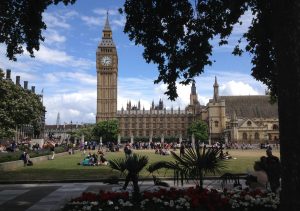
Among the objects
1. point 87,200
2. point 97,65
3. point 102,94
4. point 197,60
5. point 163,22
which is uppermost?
point 97,65

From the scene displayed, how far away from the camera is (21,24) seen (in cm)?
1191

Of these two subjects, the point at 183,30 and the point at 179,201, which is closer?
the point at 179,201

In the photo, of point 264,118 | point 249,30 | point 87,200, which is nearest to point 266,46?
point 249,30

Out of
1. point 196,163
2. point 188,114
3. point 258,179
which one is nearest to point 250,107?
point 188,114

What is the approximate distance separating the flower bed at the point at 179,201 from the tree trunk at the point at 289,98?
2.39 meters

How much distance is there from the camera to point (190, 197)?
8.44m

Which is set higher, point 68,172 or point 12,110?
point 12,110

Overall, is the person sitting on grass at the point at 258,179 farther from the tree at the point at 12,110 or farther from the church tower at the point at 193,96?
the church tower at the point at 193,96

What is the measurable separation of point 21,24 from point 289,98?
28.2 feet

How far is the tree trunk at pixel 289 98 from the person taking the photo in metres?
5.72

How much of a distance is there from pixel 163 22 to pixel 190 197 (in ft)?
21.0

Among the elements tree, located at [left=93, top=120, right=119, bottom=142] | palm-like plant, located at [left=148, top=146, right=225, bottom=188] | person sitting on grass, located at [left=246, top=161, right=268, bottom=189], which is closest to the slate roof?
tree, located at [left=93, top=120, right=119, bottom=142]

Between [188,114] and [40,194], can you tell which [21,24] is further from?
[188,114]

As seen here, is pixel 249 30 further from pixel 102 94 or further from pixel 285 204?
pixel 102 94
